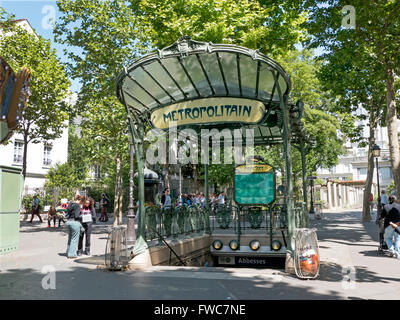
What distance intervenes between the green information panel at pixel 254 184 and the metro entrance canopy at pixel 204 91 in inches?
69.3

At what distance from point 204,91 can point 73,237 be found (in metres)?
5.54

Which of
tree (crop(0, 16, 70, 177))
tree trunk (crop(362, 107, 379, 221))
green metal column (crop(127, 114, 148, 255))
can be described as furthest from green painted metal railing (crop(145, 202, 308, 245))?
tree trunk (crop(362, 107, 379, 221))

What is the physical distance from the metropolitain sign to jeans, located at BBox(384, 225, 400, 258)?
508 centimetres

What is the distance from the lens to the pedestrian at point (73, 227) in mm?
9609

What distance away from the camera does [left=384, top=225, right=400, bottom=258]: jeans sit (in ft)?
31.0

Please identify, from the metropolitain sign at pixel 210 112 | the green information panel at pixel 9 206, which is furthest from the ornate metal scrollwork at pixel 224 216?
the green information panel at pixel 9 206

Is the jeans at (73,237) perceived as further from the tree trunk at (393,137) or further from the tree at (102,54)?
the tree trunk at (393,137)

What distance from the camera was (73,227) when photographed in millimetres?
9758

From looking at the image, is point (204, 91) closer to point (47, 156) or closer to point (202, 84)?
point (202, 84)

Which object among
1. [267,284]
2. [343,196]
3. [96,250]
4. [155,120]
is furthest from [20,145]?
[343,196]

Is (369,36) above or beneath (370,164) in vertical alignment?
above

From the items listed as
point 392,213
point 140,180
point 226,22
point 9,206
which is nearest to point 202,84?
point 140,180
